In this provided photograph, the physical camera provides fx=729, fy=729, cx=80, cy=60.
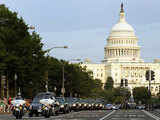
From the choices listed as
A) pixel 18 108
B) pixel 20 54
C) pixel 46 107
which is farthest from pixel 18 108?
pixel 20 54

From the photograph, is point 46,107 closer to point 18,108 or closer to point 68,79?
point 18,108

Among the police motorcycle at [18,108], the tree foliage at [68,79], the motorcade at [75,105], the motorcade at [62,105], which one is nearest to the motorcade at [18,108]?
the police motorcycle at [18,108]

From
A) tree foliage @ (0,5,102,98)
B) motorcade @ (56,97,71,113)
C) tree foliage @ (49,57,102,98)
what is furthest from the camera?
tree foliage @ (49,57,102,98)

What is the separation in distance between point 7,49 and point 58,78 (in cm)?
4701

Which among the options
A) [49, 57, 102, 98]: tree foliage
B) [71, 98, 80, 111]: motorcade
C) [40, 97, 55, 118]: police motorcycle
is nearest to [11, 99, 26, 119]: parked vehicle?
[40, 97, 55, 118]: police motorcycle

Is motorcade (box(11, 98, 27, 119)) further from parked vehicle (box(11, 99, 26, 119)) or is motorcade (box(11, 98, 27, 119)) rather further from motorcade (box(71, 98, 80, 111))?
motorcade (box(71, 98, 80, 111))

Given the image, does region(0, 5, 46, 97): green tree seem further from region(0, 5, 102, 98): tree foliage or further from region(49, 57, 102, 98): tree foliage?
region(49, 57, 102, 98): tree foliage

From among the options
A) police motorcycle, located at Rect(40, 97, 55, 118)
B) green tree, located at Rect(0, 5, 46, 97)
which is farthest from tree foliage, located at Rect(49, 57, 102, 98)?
police motorcycle, located at Rect(40, 97, 55, 118)

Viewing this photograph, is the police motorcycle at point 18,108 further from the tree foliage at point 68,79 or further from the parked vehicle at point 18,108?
the tree foliage at point 68,79

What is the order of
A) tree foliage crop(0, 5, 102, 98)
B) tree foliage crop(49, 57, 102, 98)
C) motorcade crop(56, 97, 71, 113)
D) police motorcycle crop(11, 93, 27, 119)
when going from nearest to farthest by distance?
police motorcycle crop(11, 93, 27, 119)
motorcade crop(56, 97, 71, 113)
tree foliage crop(0, 5, 102, 98)
tree foliage crop(49, 57, 102, 98)

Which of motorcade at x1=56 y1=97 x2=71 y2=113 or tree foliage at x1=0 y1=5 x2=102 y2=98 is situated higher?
tree foliage at x1=0 y1=5 x2=102 y2=98

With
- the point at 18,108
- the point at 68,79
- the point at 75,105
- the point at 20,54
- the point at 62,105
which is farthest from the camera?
the point at 68,79

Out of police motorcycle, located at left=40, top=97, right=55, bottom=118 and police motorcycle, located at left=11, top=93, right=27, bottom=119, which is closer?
police motorcycle, located at left=11, top=93, right=27, bottom=119

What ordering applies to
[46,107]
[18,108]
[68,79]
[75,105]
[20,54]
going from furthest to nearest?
[68,79] → [20,54] → [75,105] → [46,107] → [18,108]
